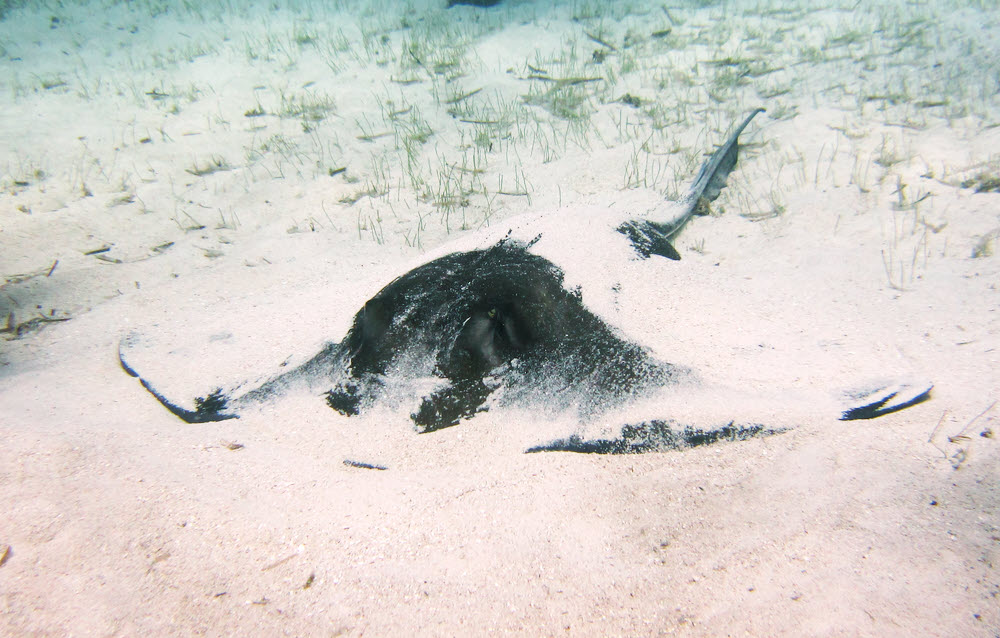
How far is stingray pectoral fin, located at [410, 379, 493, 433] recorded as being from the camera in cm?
213

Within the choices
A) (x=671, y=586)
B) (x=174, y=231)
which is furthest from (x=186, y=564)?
(x=174, y=231)

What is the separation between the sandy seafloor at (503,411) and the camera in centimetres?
140

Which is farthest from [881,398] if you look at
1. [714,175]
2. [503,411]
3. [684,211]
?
[714,175]

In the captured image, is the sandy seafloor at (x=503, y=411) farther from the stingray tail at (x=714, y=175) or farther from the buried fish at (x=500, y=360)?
the stingray tail at (x=714, y=175)

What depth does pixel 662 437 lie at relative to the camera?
187cm

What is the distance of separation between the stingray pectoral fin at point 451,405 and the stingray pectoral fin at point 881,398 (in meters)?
1.51

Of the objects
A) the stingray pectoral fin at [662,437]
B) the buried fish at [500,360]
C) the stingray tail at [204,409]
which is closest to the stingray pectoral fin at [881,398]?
the buried fish at [500,360]

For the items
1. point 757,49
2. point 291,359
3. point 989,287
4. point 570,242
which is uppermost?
point 757,49

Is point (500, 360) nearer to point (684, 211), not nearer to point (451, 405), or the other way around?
point (451, 405)

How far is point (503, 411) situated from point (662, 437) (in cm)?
69

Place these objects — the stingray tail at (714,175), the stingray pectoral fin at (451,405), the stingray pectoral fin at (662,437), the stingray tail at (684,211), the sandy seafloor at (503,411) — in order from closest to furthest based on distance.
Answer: the sandy seafloor at (503,411) → the stingray pectoral fin at (662,437) → the stingray pectoral fin at (451,405) → the stingray tail at (684,211) → the stingray tail at (714,175)

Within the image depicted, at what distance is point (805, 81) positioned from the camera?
674cm

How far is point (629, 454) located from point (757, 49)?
8.73m

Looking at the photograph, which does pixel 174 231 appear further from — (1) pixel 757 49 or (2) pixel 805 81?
(1) pixel 757 49
